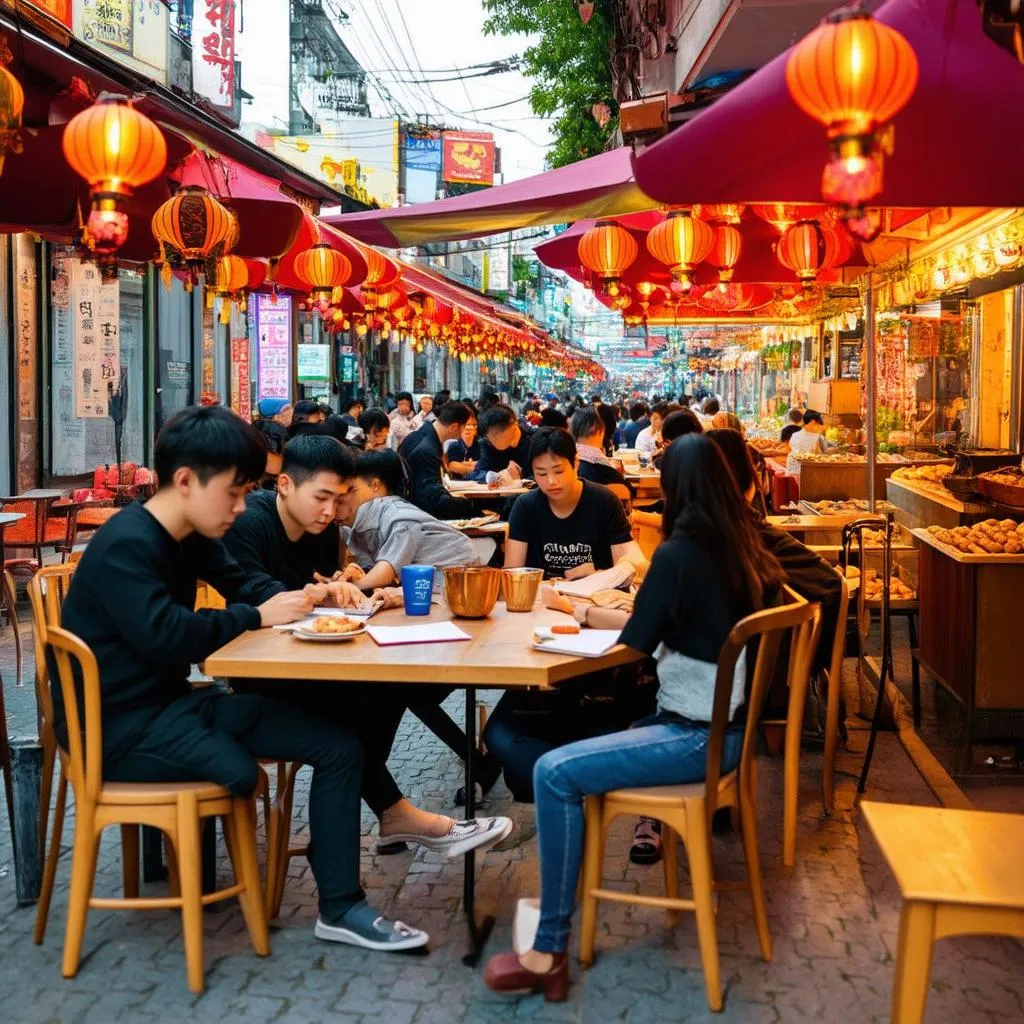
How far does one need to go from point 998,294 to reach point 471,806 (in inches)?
411

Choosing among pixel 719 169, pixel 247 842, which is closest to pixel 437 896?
pixel 247 842

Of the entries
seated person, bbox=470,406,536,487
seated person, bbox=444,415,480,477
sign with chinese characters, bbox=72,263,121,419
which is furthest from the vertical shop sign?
seated person, bbox=470,406,536,487

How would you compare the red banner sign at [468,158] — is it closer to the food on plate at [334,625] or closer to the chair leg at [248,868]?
the food on plate at [334,625]

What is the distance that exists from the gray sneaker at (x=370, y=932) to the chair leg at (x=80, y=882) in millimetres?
751

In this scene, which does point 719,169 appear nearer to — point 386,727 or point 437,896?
point 386,727

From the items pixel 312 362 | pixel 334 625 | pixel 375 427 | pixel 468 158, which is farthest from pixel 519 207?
pixel 468 158

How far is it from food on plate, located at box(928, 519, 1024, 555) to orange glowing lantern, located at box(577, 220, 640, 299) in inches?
146

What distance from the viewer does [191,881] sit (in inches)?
132

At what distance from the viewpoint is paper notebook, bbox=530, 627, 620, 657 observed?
350 centimetres

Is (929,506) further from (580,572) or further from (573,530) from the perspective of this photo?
(580,572)

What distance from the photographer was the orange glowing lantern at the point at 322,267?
9.88 meters

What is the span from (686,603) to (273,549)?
1.85 metres

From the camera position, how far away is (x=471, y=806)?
157 inches

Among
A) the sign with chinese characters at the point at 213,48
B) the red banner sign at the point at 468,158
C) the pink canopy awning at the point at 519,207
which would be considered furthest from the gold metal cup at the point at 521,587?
the red banner sign at the point at 468,158
